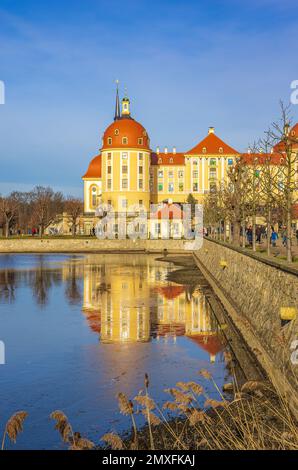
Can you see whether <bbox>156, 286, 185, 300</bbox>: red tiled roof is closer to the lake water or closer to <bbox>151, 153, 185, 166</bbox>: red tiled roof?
the lake water

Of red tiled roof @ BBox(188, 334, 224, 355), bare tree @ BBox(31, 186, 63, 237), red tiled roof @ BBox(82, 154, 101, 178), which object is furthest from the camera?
red tiled roof @ BBox(82, 154, 101, 178)

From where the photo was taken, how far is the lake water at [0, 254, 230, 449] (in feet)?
34.4

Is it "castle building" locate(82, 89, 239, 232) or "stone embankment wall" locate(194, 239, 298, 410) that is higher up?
"castle building" locate(82, 89, 239, 232)

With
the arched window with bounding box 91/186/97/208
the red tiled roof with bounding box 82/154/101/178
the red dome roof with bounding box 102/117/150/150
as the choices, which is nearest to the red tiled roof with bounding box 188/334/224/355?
the red dome roof with bounding box 102/117/150/150

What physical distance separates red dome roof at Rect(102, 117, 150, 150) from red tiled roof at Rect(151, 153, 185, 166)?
15.5 meters

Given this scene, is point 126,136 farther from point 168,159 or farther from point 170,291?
point 170,291

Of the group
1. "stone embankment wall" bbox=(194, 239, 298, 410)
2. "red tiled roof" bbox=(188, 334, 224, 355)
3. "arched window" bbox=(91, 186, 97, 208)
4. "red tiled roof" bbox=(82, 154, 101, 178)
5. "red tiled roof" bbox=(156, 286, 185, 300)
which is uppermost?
"red tiled roof" bbox=(82, 154, 101, 178)

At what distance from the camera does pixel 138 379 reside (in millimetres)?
12406

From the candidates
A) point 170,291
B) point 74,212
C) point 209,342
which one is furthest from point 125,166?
point 209,342

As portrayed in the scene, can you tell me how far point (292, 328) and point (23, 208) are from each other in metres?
114

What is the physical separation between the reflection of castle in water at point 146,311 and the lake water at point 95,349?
1.1 inches

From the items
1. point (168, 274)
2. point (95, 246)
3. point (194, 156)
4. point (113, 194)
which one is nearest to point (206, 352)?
point (168, 274)

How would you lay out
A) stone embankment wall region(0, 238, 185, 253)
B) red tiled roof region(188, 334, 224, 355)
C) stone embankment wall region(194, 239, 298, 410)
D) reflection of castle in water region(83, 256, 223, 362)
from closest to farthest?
stone embankment wall region(194, 239, 298, 410), red tiled roof region(188, 334, 224, 355), reflection of castle in water region(83, 256, 223, 362), stone embankment wall region(0, 238, 185, 253)

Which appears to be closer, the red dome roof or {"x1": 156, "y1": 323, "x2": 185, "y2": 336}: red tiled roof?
{"x1": 156, "y1": 323, "x2": 185, "y2": 336}: red tiled roof
